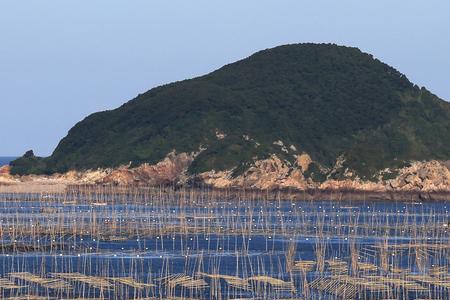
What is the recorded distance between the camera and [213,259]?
101m

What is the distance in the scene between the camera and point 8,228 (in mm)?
121625

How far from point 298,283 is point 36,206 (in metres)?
93.8

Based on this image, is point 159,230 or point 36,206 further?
point 36,206

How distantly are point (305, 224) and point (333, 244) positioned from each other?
70.5 feet

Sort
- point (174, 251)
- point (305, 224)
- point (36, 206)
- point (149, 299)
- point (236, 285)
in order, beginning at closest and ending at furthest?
point (149, 299) → point (236, 285) → point (174, 251) → point (305, 224) → point (36, 206)

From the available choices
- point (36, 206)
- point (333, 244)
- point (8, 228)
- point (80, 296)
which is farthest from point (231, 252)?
point (36, 206)

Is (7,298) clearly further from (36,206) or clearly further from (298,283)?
(36,206)

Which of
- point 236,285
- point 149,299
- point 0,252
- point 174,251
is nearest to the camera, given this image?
point 149,299

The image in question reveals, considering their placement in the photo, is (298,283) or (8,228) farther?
(8,228)

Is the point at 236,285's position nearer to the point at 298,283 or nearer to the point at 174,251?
the point at 298,283

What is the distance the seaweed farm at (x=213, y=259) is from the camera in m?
77.9

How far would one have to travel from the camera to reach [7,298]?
71.9 meters

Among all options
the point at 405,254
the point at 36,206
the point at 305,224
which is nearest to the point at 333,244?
the point at 405,254

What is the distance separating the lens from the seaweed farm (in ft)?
256
